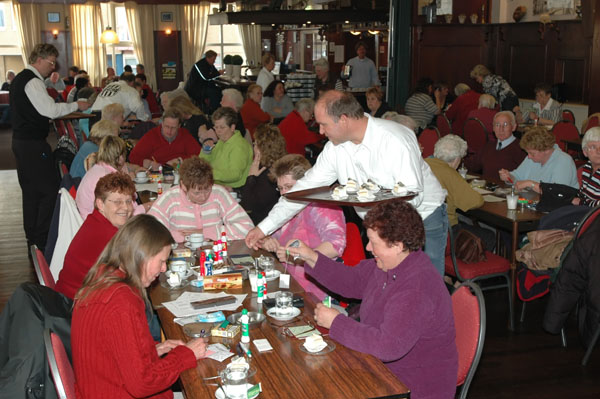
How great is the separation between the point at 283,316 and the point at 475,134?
18.1 ft

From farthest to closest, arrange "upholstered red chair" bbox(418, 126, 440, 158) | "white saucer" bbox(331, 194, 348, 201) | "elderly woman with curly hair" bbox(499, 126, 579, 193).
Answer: "upholstered red chair" bbox(418, 126, 440, 158) < "elderly woman with curly hair" bbox(499, 126, 579, 193) < "white saucer" bbox(331, 194, 348, 201)

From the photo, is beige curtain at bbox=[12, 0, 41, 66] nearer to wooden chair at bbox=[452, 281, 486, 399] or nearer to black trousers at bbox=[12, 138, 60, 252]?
black trousers at bbox=[12, 138, 60, 252]

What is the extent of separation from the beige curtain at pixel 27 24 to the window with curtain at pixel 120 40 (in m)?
1.75

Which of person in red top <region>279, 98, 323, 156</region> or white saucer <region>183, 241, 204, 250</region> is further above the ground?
person in red top <region>279, 98, 323, 156</region>

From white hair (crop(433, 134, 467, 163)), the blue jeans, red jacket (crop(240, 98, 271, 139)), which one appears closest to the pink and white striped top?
the blue jeans

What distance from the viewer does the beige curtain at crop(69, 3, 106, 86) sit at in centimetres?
1736

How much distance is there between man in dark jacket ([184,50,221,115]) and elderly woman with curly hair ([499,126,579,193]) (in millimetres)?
6852

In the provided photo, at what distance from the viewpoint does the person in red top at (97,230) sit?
10.0ft

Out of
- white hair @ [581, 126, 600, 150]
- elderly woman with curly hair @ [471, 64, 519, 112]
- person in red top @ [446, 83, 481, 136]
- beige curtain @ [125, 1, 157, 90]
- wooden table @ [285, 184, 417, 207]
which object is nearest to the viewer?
wooden table @ [285, 184, 417, 207]

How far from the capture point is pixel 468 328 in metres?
2.38

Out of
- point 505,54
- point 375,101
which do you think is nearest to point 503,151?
point 375,101

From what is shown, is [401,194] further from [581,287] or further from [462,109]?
[462,109]

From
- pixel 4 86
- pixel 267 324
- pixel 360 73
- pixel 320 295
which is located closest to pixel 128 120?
pixel 360 73

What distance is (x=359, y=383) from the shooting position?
2.07m
